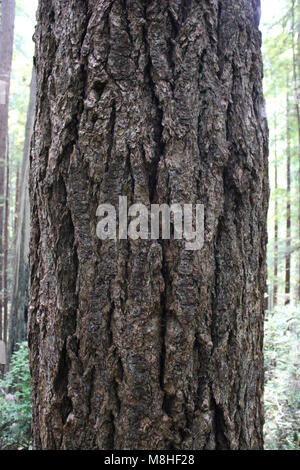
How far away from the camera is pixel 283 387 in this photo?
15.4 feet

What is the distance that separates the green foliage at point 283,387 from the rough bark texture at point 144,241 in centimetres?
361

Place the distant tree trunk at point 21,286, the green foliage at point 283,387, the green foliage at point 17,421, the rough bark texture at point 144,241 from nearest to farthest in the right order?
the rough bark texture at point 144,241 < the green foliage at point 17,421 < the green foliage at point 283,387 < the distant tree trunk at point 21,286

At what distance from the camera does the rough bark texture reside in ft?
3.24

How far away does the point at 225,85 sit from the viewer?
1071mm

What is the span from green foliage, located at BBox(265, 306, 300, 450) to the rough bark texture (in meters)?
3.61

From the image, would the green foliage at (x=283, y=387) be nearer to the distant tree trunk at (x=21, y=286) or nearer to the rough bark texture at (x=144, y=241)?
the rough bark texture at (x=144, y=241)

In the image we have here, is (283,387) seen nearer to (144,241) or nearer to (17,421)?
(17,421)

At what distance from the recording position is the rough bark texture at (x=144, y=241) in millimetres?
988

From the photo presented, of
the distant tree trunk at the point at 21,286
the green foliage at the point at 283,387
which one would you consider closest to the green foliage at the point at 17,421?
the distant tree trunk at the point at 21,286

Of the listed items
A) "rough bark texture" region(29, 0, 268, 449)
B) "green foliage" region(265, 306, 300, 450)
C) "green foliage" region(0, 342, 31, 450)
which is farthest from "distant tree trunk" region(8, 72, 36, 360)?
"rough bark texture" region(29, 0, 268, 449)

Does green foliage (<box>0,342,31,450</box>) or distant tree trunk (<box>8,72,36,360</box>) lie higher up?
distant tree trunk (<box>8,72,36,360</box>)

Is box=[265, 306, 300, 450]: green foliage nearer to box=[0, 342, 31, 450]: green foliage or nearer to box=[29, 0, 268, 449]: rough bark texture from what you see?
box=[0, 342, 31, 450]: green foliage

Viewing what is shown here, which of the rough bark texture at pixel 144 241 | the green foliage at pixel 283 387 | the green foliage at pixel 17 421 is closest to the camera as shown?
the rough bark texture at pixel 144 241
